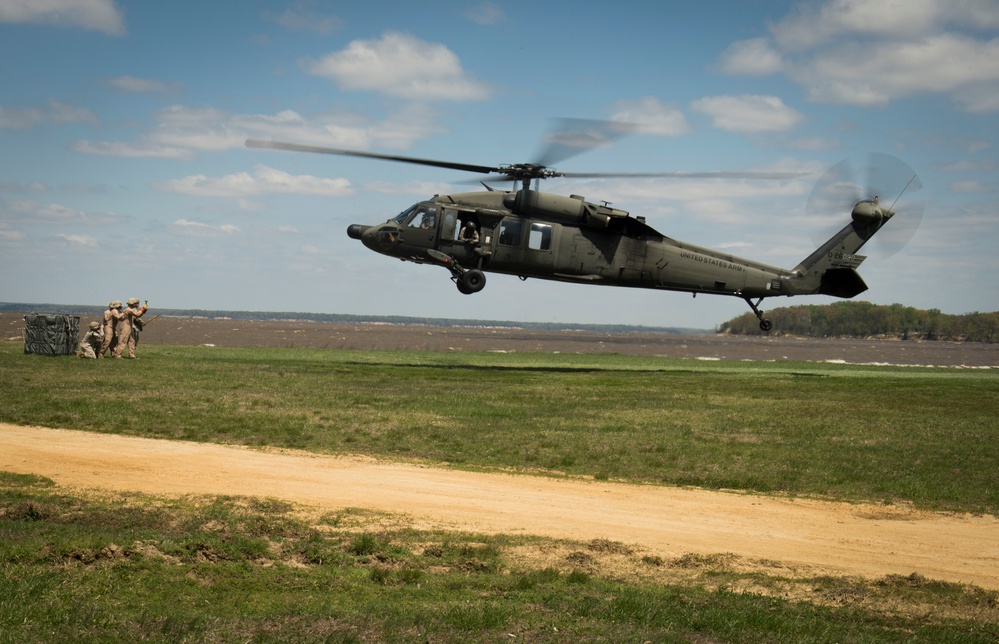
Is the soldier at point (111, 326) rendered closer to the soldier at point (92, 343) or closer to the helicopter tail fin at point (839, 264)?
the soldier at point (92, 343)

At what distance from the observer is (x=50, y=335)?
35.7 meters

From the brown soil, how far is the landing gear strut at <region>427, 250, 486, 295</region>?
17.2 meters

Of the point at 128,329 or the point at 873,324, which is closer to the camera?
the point at 128,329

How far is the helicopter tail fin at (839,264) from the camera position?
41.3 metres

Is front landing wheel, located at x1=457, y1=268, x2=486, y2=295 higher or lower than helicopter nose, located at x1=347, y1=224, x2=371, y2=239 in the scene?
lower

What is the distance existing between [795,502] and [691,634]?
818 centimetres

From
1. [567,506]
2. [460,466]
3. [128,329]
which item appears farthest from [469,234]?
[567,506]

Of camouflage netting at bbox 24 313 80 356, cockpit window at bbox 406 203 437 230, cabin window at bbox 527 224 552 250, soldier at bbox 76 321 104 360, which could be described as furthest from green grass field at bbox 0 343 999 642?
cockpit window at bbox 406 203 437 230

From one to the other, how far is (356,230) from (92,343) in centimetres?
1033

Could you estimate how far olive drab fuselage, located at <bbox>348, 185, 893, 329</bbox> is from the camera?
116 ft

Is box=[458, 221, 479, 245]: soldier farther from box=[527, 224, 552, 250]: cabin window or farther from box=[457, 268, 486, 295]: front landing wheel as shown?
box=[527, 224, 552, 250]: cabin window

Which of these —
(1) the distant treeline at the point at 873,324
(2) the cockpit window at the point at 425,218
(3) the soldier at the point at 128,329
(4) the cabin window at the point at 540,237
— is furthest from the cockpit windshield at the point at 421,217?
(1) the distant treeline at the point at 873,324

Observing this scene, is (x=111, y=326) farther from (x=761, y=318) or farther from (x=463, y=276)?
(x=761, y=318)

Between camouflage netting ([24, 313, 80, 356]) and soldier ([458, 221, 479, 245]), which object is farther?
camouflage netting ([24, 313, 80, 356])
